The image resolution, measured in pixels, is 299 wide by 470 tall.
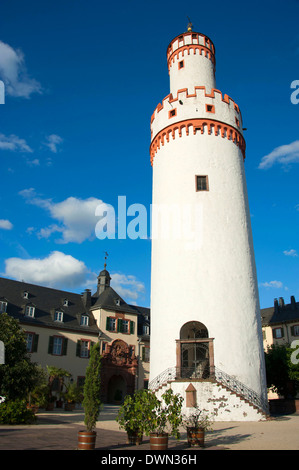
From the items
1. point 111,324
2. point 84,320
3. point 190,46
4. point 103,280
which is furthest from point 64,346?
point 190,46

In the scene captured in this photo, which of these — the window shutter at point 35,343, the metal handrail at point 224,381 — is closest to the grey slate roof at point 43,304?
the window shutter at point 35,343

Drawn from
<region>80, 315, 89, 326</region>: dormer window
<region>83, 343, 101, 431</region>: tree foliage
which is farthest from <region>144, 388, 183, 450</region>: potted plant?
<region>80, 315, 89, 326</region>: dormer window

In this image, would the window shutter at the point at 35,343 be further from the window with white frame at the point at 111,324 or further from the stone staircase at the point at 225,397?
the stone staircase at the point at 225,397

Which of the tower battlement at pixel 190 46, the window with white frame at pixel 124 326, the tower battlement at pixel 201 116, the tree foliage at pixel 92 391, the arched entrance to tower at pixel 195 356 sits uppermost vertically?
the tower battlement at pixel 190 46

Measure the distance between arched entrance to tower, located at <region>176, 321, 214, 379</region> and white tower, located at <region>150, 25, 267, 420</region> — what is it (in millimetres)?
52

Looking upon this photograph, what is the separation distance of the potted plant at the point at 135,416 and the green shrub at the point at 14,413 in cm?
Answer: 629

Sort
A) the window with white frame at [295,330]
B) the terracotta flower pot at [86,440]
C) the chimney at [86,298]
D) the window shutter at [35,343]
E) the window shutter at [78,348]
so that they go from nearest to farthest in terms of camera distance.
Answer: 1. the terracotta flower pot at [86,440]
2. the window shutter at [35,343]
3. the window shutter at [78,348]
4. the chimney at [86,298]
5. the window with white frame at [295,330]

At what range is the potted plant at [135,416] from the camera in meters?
9.95

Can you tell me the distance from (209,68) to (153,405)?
23.2m

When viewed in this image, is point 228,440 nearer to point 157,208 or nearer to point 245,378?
point 245,378

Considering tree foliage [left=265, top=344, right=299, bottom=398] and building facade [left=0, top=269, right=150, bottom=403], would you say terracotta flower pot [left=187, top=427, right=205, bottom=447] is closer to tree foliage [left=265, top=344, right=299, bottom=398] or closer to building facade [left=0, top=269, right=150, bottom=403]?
tree foliage [left=265, top=344, right=299, bottom=398]

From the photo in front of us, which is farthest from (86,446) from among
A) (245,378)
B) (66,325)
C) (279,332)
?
(279,332)

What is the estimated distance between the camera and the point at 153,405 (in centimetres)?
991

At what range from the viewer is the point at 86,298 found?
4097cm
